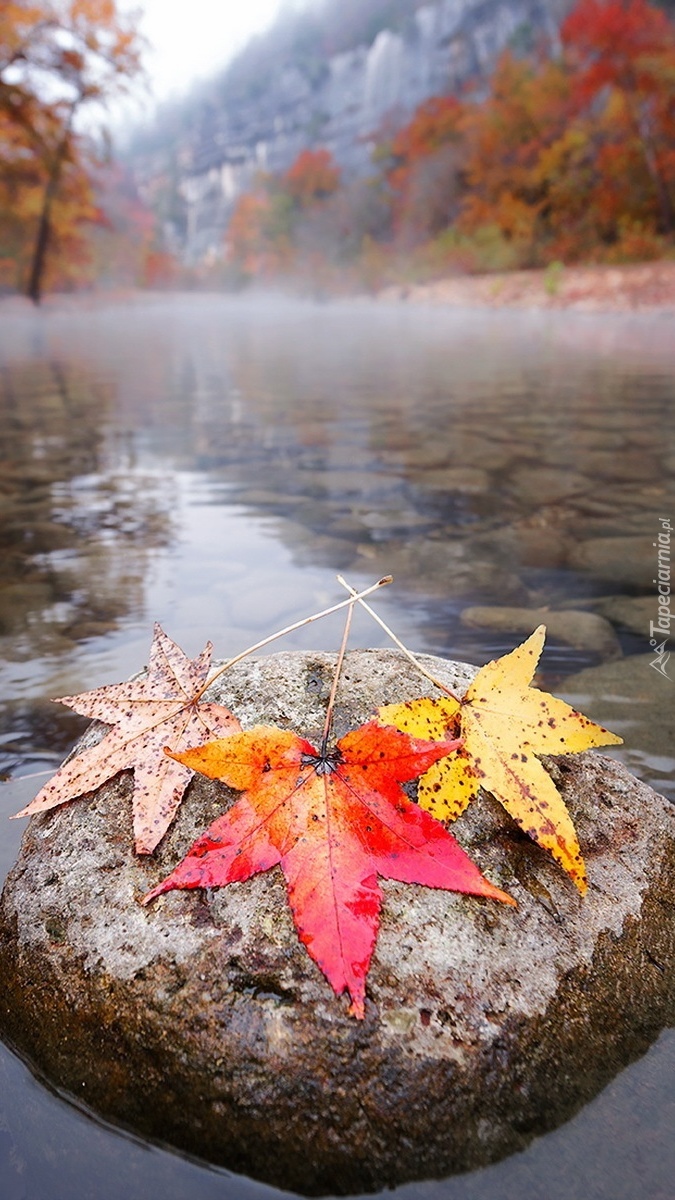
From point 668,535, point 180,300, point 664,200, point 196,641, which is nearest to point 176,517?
point 196,641

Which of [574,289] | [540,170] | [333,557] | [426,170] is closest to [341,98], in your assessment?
[426,170]

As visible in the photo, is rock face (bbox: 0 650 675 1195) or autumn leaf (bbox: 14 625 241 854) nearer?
rock face (bbox: 0 650 675 1195)

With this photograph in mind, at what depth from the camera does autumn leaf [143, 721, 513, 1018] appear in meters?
0.94

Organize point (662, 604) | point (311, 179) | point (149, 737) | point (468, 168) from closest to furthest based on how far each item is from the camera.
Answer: point (149, 737) < point (662, 604) < point (468, 168) < point (311, 179)

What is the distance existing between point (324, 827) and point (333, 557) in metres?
2.33

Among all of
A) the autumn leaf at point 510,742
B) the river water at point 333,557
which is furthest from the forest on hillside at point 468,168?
the autumn leaf at point 510,742

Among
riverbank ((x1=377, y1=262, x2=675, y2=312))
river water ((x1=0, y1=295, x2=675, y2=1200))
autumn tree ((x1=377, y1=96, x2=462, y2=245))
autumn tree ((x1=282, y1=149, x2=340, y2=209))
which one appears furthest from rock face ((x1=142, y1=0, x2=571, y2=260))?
river water ((x1=0, y1=295, x2=675, y2=1200))

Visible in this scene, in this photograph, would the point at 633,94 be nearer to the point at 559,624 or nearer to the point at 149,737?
the point at 559,624

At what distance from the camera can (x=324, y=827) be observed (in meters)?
0.96

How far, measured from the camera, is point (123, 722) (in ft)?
4.00

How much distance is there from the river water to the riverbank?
13486 millimetres

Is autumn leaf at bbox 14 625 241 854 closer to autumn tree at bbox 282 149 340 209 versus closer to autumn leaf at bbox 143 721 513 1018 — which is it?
autumn leaf at bbox 143 721 513 1018

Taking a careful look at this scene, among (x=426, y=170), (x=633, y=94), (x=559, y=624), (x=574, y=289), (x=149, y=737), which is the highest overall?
(x=426, y=170)

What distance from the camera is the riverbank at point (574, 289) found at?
19.9 meters
